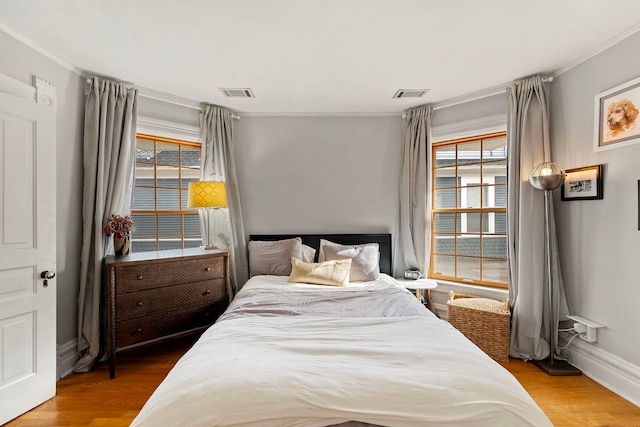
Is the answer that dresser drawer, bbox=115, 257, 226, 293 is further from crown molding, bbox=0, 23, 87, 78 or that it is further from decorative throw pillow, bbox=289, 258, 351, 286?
crown molding, bbox=0, 23, 87, 78

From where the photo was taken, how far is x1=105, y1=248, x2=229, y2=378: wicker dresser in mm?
2623

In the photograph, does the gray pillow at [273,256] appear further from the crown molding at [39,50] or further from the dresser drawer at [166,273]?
the crown molding at [39,50]

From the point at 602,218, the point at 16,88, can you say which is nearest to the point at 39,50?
the point at 16,88

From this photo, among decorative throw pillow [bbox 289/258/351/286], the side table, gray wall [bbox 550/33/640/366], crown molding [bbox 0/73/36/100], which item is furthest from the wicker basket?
crown molding [bbox 0/73/36/100]

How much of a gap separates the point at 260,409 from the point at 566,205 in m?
3.02

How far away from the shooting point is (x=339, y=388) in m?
1.29

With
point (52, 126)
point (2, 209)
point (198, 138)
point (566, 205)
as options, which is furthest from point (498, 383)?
point (198, 138)

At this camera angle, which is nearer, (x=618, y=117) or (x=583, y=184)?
(x=618, y=117)

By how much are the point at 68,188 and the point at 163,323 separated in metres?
1.40

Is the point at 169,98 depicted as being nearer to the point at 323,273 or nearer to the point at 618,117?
the point at 323,273

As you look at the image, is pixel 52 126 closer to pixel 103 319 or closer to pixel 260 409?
pixel 103 319

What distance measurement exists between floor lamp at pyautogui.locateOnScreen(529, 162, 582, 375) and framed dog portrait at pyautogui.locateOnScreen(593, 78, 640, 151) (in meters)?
0.33

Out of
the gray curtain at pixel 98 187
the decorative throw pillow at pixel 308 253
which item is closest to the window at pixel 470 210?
the decorative throw pillow at pixel 308 253

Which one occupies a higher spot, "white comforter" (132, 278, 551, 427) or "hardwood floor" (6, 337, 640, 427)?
"white comforter" (132, 278, 551, 427)
